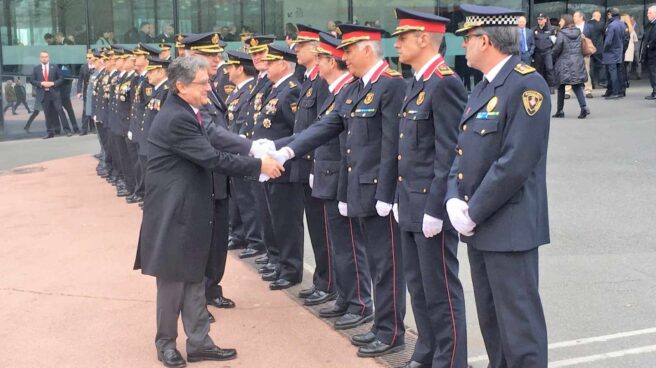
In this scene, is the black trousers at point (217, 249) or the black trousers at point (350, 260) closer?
the black trousers at point (350, 260)

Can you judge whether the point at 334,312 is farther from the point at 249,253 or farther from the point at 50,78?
the point at 50,78

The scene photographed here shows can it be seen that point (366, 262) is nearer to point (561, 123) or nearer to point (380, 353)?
point (380, 353)

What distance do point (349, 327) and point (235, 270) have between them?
6.54 ft

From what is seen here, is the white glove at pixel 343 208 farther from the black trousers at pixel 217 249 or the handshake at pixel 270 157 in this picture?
the black trousers at pixel 217 249

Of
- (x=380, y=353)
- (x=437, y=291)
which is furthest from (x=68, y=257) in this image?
(x=437, y=291)

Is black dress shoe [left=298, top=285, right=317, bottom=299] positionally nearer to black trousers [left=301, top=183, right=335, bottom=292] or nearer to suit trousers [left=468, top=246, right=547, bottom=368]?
black trousers [left=301, top=183, right=335, bottom=292]

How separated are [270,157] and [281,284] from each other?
4.97 ft

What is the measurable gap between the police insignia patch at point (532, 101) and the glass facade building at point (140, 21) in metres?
14.3

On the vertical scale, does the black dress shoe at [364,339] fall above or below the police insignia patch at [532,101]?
below

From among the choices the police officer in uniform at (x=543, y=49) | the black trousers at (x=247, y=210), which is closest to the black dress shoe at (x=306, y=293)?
the black trousers at (x=247, y=210)

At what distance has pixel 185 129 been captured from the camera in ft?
15.1

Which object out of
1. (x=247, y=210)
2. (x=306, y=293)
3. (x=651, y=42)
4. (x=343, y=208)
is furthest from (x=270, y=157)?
(x=651, y=42)

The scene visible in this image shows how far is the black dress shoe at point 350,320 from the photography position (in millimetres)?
5230

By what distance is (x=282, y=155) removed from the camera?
521 cm
